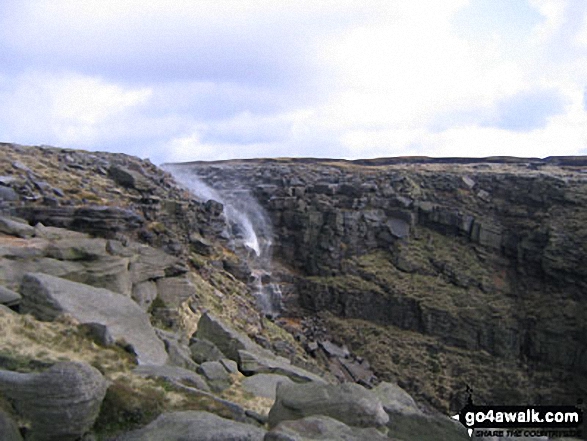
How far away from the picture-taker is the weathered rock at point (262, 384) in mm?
14468

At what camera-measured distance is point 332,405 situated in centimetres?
1030

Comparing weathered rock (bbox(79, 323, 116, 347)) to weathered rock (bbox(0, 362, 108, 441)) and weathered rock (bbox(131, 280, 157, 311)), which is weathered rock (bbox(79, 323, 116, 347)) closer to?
weathered rock (bbox(0, 362, 108, 441))

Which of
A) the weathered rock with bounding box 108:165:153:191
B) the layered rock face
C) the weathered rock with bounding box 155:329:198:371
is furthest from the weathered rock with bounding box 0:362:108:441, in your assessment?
the layered rock face

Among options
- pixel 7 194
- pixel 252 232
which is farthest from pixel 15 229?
pixel 252 232

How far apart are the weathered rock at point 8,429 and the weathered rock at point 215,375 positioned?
5831 mm

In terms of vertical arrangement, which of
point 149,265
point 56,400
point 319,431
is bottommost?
point 319,431

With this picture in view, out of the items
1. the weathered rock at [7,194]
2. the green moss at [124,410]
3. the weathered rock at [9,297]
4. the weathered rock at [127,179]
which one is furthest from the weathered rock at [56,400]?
the weathered rock at [127,179]

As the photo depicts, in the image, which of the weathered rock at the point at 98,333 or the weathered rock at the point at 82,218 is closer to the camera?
the weathered rock at the point at 98,333

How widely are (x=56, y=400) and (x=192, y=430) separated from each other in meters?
2.27

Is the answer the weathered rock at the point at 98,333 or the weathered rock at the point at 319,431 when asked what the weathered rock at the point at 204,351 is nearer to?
the weathered rock at the point at 98,333

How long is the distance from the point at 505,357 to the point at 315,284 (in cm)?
1566

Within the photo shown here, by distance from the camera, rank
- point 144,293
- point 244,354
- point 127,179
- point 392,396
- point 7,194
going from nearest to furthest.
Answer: point 392,396 → point 244,354 → point 144,293 → point 7,194 → point 127,179

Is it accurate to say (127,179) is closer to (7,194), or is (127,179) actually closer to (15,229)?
(7,194)

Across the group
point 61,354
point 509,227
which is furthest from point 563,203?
point 61,354
